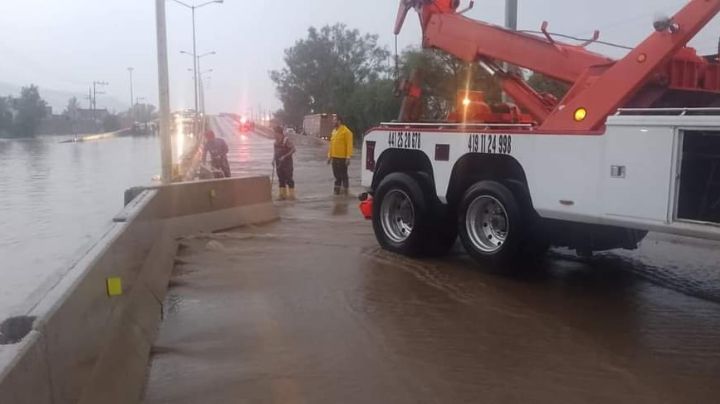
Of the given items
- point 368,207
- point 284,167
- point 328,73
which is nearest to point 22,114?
point 328,73

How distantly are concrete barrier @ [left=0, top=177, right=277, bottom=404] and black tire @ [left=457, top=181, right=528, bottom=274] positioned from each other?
3.21 m

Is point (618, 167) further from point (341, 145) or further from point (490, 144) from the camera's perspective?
point (341, 145)

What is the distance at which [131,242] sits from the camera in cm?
599

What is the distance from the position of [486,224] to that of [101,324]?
15.3 feet

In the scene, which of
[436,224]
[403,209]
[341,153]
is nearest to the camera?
[436,224]

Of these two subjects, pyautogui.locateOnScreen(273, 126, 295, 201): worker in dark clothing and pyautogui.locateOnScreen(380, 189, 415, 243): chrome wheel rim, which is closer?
pyautogui.locateOnScreen(380, 189, 415, 243): chrome wheel rim

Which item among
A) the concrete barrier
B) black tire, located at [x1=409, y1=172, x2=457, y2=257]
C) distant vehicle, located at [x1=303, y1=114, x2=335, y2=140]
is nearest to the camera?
the concrete barrier

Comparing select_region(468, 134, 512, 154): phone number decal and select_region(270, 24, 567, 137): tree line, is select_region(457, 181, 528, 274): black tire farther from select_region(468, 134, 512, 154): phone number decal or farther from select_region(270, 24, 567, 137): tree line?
select_region(270, 24, 567, 137): tree line

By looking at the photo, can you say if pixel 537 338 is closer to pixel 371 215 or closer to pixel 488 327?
A: pixel 488 327

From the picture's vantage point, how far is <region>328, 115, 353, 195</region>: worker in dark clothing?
54.1 feet

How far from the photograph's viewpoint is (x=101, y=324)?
166 inches

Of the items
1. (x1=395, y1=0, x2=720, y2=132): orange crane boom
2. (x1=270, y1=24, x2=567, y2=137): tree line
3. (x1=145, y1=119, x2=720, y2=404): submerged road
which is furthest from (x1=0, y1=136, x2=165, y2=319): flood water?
(x1=270, y1=24, x2=567, y2=137): tree line

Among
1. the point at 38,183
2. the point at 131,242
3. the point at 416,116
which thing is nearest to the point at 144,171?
the point at 38,183

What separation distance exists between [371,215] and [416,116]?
165 cm
